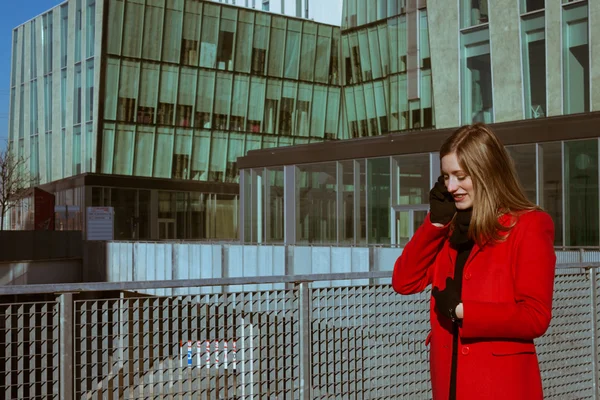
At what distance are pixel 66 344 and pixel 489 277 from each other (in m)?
2.13

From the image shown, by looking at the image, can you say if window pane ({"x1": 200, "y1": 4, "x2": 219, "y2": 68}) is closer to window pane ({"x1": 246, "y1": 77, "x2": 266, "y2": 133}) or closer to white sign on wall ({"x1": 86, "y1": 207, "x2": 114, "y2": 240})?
window pane ({"x1": 246, "y1": 77, "x2": 266, "y2": 133})

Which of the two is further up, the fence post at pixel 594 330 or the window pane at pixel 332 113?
the window pane at pixel 332 113

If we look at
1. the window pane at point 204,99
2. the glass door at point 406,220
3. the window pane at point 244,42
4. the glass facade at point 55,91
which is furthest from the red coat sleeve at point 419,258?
the window pane at point 244,42

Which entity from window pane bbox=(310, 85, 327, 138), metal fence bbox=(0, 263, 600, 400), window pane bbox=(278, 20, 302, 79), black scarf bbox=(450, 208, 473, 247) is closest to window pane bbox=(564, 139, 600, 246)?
metal fence bbox=(0, 263, 600, 400)

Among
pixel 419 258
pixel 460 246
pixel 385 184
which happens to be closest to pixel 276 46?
pixel 385 184

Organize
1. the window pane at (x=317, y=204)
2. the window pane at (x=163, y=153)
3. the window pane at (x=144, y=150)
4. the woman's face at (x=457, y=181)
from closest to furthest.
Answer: the woman's face at (x=457, y=181)
the window pane at (x=317, y=204)
the window pane at (x=144, y=150)
the window pane at (x=163, y=153)

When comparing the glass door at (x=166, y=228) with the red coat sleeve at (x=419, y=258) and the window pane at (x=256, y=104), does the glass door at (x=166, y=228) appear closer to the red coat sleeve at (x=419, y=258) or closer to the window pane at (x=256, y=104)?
the window pane at (x=256, y=104)

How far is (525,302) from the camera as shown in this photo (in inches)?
113

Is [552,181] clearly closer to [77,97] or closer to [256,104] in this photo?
[256,104]

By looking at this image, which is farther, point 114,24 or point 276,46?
point 276,46

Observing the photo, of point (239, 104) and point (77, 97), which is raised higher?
point (77, 97)

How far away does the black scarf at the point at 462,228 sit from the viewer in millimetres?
2986

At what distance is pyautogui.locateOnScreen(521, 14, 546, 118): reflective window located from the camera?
30.4 metres

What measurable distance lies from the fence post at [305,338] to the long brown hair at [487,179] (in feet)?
6.59
